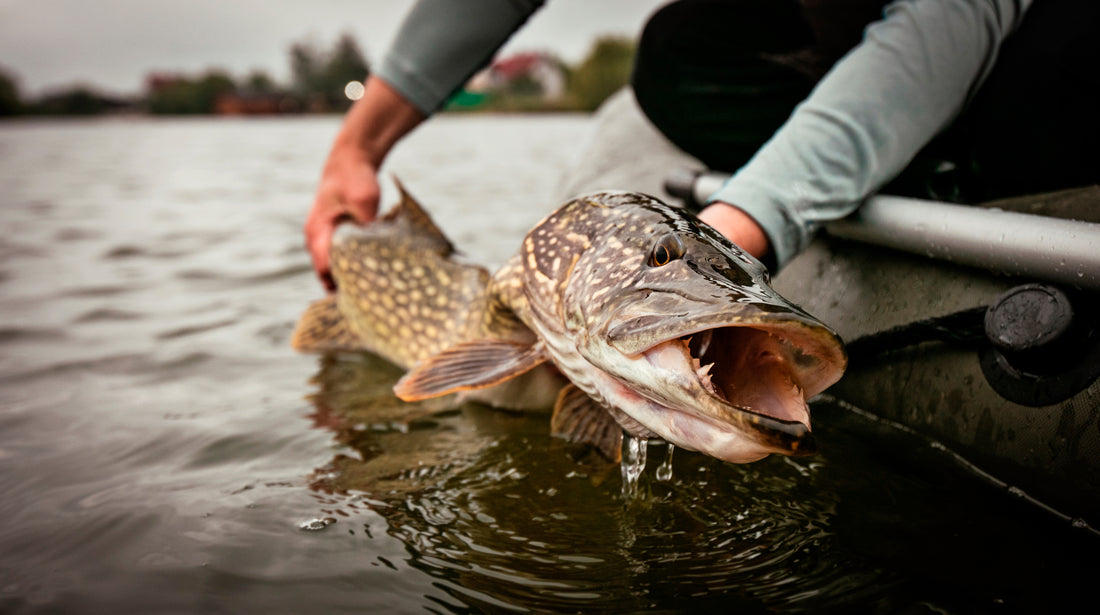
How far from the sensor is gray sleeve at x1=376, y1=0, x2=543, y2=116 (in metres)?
2.79

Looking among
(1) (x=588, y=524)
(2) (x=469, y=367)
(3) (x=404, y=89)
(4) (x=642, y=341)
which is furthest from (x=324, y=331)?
(4) (x=642, y=341)

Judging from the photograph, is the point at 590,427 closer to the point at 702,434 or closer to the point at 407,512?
the point at 407,512

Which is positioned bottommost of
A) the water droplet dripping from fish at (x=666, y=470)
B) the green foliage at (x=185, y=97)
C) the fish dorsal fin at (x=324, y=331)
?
the green foliage at (x=185, y=97)

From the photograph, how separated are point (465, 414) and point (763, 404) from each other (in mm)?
1402

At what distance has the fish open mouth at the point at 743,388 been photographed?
41.6 inches

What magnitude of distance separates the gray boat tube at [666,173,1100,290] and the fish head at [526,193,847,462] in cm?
59

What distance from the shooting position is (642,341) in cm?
121

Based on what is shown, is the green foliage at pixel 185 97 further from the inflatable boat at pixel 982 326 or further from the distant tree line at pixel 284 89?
the inflatable boat at pixel 982 326

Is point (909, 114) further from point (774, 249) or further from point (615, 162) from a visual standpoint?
point (615, 162)

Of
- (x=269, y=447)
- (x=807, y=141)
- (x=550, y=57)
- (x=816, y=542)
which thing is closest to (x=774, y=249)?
(x=807, y=141)

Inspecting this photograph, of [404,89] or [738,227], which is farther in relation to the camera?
[404,89]

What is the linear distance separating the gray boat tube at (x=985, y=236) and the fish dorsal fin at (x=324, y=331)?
192cm

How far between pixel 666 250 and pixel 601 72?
66.0m

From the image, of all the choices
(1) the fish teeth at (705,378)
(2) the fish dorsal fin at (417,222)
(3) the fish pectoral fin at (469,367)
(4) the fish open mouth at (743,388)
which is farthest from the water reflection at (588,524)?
(2) the fish dorsal fin at (417,222)
